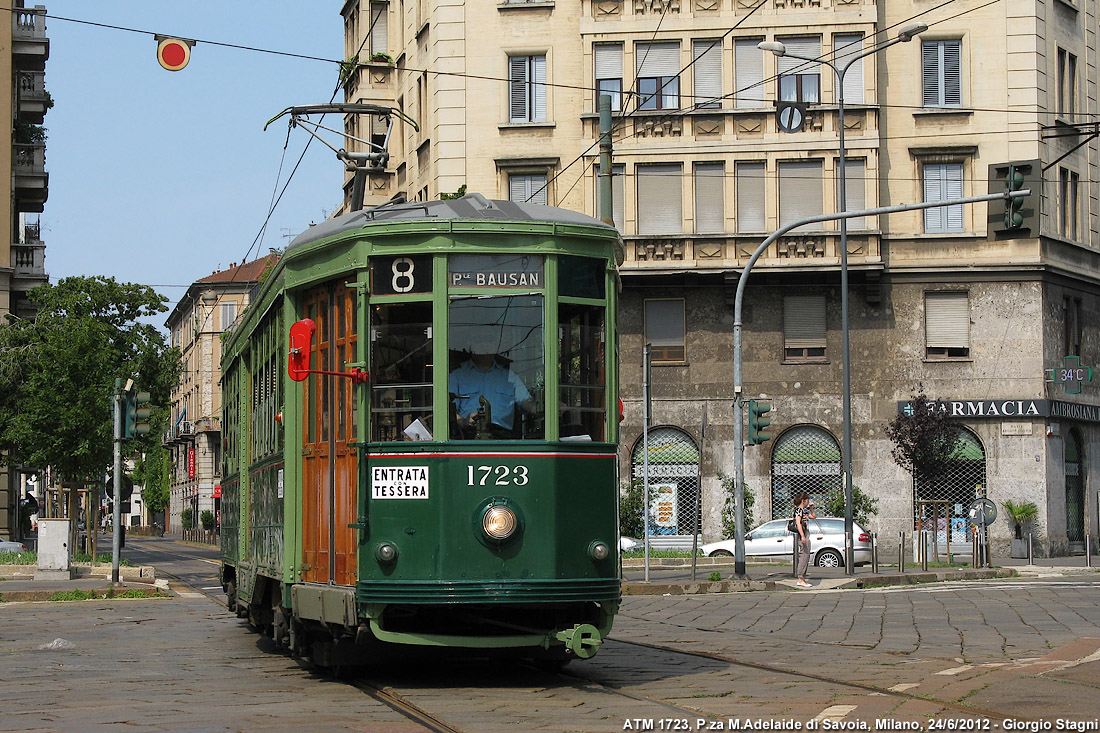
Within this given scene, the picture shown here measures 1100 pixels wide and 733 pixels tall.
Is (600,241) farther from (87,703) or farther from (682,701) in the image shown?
(87,703)

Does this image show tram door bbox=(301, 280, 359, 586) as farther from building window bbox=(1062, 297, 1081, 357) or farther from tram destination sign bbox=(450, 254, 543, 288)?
building window bbox=(1062, 297, 1081, 357)

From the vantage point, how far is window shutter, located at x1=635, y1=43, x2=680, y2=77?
40.4m

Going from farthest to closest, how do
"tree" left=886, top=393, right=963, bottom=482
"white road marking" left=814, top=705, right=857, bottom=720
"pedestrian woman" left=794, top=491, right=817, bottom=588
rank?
"tree" left=886, top=393, right=963, bottom=482 < "pedestrian woman" left=794, top=491, right=817, bottom=588 < "white road marking" left=814, top=705, right=857, bottom=720

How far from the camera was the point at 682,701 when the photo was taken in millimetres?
9812

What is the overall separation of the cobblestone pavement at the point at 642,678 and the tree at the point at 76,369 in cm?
2208

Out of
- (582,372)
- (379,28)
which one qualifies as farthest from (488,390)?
(379,28)

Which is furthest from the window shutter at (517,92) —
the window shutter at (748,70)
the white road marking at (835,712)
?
the white road marking at (835,712)

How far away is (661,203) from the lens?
39844 mm

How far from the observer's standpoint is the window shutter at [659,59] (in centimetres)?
4044

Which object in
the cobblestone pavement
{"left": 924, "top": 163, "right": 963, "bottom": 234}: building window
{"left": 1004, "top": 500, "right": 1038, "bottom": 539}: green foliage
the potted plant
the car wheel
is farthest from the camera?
{"left": 924, "top": 163, "right": 963, "bottom": 234}: building window

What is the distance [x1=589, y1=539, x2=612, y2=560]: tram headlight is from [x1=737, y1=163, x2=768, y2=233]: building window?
29679 millimetres

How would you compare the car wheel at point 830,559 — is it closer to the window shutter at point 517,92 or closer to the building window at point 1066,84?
the window shutter at point 517,92

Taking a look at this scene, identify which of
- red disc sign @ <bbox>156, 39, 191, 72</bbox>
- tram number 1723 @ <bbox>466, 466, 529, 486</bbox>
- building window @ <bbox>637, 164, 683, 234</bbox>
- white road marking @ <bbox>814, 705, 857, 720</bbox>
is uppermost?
building window @ <bbox>637, 164, 683, 234</bbox>

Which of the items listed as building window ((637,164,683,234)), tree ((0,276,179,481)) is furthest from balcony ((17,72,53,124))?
building window ((637,164,683,234))
